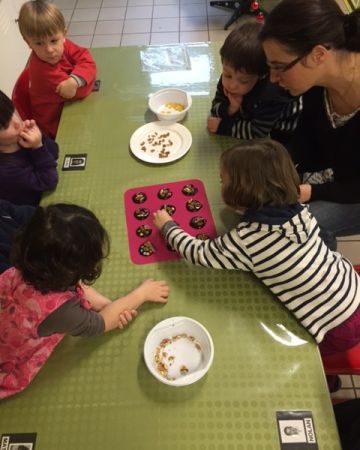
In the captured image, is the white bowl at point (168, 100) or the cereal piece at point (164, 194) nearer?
the cereal piece at point (164, 194)

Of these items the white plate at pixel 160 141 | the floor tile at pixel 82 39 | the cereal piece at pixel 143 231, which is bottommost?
the floor tile at pixel 82 39

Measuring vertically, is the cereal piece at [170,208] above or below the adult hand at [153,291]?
above

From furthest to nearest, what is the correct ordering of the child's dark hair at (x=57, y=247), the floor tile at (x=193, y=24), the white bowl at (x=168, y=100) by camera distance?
1. the floor tile at (x=193, y=24)
2. the white bowl at (x=168, y=100)
3. the child's dark hair at (x=57, y=247)

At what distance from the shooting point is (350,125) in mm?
1419

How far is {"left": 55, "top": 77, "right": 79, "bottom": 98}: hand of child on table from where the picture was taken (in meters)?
1.83

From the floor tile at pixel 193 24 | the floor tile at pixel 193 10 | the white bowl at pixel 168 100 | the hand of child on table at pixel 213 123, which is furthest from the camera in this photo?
the floor tile at pixel 193 10

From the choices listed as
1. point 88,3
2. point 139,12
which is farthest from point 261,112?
point 88,3

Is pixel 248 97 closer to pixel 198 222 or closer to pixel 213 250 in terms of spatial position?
pixel 198 222

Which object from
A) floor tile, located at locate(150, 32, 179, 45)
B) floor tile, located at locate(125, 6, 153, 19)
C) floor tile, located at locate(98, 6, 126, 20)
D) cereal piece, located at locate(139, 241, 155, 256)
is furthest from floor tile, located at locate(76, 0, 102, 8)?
cereal piece, located at locate(139, 241, 155, 256)

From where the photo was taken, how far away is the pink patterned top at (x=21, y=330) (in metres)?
0.99

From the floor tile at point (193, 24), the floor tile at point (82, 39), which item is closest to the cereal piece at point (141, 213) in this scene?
the floor tile at point (82, 39)

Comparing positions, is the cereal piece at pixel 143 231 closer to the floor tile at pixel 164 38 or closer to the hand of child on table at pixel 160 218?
the hand of child on table at pixel 160 218

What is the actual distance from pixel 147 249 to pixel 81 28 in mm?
3551

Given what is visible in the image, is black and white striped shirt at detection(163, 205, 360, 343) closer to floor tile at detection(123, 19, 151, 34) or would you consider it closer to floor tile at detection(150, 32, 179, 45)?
floor tile at detection(150, 32, 179, 45)
